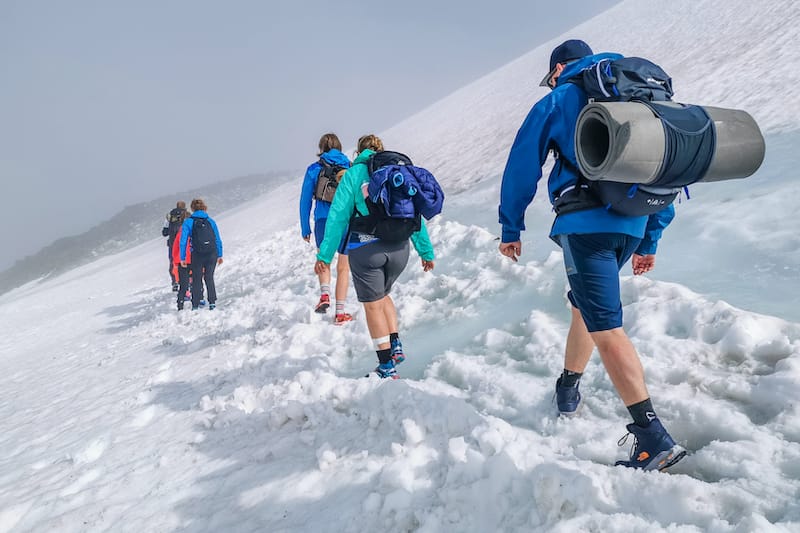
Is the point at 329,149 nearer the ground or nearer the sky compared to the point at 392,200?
nearer the sky

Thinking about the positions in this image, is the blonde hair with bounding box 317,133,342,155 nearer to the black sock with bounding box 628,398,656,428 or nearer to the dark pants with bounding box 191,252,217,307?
the dark pants with bounding box 191,252,217,307

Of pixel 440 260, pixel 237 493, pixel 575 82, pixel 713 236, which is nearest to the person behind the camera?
pixel 575 82

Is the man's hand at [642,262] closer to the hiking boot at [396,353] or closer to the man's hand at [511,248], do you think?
the man's hand at [511,248]

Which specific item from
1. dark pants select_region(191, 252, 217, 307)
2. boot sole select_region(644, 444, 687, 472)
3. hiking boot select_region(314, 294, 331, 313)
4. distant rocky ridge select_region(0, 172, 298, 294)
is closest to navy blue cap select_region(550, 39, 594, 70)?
boot sole select_region(644, 444, 687, 472)

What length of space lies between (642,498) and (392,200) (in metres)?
2.48

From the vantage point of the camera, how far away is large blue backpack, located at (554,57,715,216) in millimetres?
1809

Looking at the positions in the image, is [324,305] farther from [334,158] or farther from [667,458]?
[667,458]

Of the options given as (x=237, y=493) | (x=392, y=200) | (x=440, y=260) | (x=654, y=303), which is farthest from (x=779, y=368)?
(x=440, y=260)

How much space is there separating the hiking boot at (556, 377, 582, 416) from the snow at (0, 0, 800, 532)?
0.10 meters

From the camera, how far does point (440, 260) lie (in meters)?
6.98

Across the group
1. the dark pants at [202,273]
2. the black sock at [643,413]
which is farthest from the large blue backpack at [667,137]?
the dark pants at [202,273]

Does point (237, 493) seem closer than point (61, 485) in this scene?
Yes

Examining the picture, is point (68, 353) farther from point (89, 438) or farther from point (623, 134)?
point (623, 134)

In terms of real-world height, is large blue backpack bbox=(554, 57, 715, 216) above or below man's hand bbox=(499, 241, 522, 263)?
above
